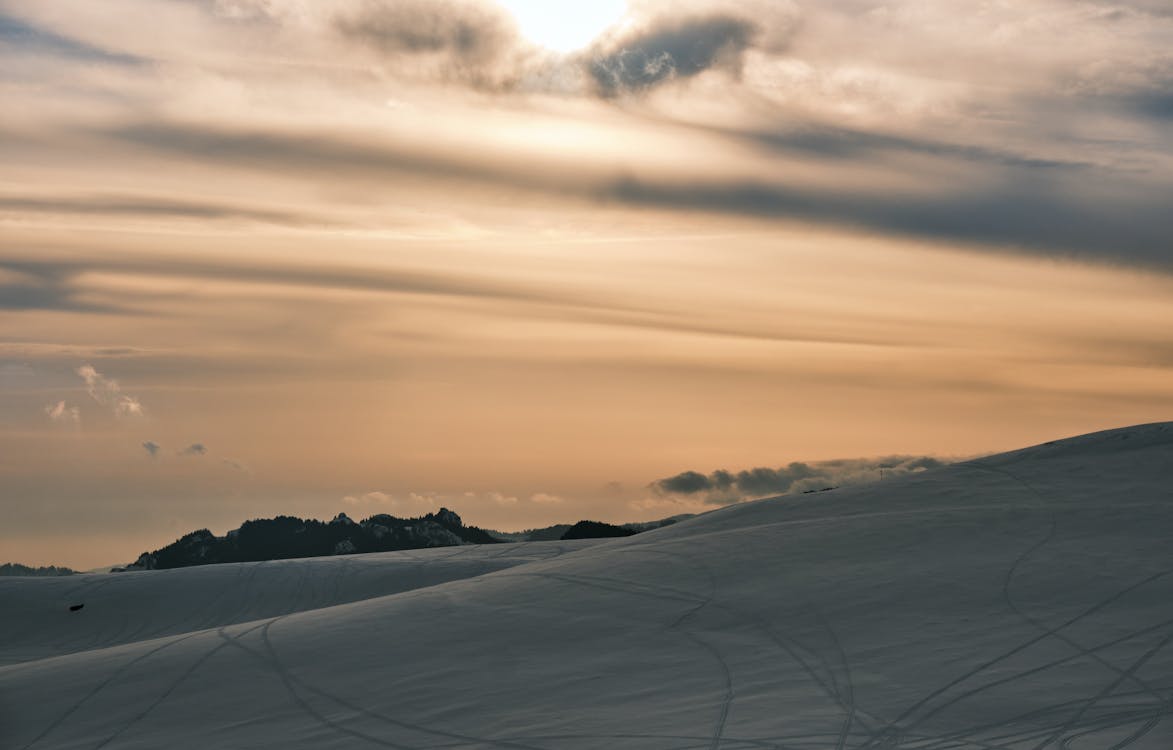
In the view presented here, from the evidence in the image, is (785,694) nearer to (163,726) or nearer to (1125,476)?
(163,726)

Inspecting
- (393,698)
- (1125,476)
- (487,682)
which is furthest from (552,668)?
(1125,476)

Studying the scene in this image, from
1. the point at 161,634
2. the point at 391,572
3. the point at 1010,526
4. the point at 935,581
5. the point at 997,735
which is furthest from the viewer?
the point at 391,572

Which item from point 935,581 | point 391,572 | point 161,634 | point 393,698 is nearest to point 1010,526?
point 935,581

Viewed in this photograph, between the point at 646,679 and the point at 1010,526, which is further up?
the point at 1010,526

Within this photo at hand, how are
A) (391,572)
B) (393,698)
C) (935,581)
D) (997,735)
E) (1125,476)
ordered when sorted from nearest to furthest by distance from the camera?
1. (997,735)
2. (393,698)
3. (935,581)
4. (1125,476)
5. (391,572)

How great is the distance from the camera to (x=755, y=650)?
3147cm

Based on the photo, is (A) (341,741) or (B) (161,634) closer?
(A) (341,741)

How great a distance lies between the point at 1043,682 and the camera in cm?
2592

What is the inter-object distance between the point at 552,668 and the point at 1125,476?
91.0ft

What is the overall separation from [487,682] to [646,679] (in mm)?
4541

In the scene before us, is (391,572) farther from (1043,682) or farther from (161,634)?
(1043,682)

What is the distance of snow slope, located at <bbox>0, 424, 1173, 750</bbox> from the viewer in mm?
25250

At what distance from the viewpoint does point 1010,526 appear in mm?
40312

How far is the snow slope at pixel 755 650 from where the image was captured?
25250mm
